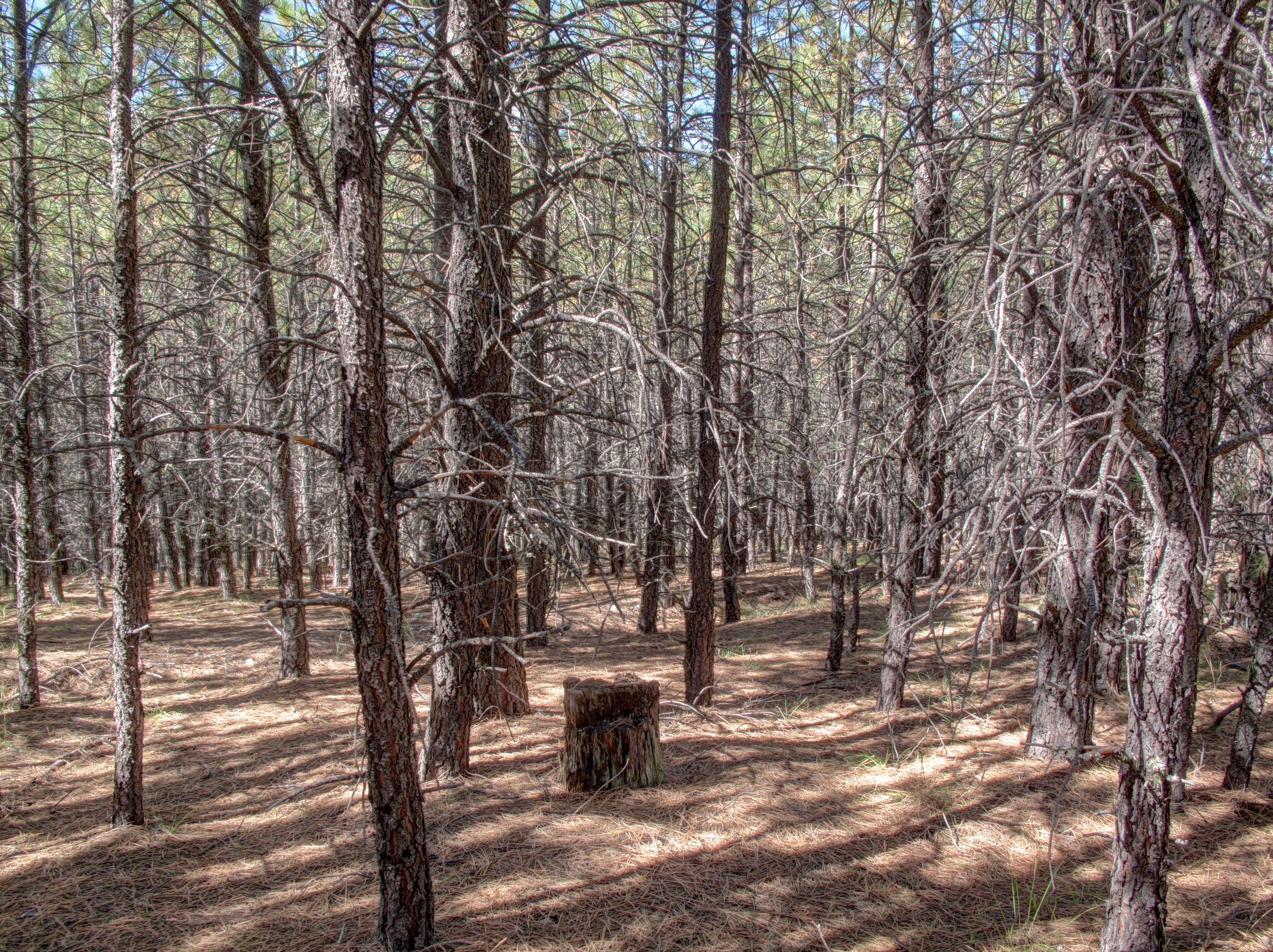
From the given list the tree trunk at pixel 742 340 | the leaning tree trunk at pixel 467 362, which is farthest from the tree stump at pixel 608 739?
A: the tree trunk at pixel 742 340

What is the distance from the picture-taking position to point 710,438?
609 centimetres

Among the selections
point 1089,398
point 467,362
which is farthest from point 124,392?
point 1089,398

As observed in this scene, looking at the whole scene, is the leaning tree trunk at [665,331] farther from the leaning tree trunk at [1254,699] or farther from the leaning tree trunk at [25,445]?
the leaning tree trunk at [25,445]

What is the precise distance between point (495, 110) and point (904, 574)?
4646 millimetres

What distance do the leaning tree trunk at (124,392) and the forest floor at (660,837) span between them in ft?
2.57

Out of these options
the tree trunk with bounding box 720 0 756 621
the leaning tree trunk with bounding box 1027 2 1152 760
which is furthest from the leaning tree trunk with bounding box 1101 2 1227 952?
the tree trunk with bounding box 720 0 756 621

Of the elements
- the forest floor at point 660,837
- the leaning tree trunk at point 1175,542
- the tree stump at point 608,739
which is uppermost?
the leaning tree trunk at point 1175,542

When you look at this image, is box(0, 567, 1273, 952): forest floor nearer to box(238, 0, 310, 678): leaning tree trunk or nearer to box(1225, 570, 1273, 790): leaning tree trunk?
box(1225, 570, 1273, 790): leaning tree trunk

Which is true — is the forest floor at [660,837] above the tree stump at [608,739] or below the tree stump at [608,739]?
below

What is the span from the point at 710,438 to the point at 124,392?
395 centimetres

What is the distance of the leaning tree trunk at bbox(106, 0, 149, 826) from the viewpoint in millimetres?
3996

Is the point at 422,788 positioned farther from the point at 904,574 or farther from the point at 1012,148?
the point at 1012,148

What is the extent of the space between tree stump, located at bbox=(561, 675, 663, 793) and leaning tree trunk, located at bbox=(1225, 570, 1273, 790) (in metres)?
3.46

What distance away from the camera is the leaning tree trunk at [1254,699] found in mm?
4242
